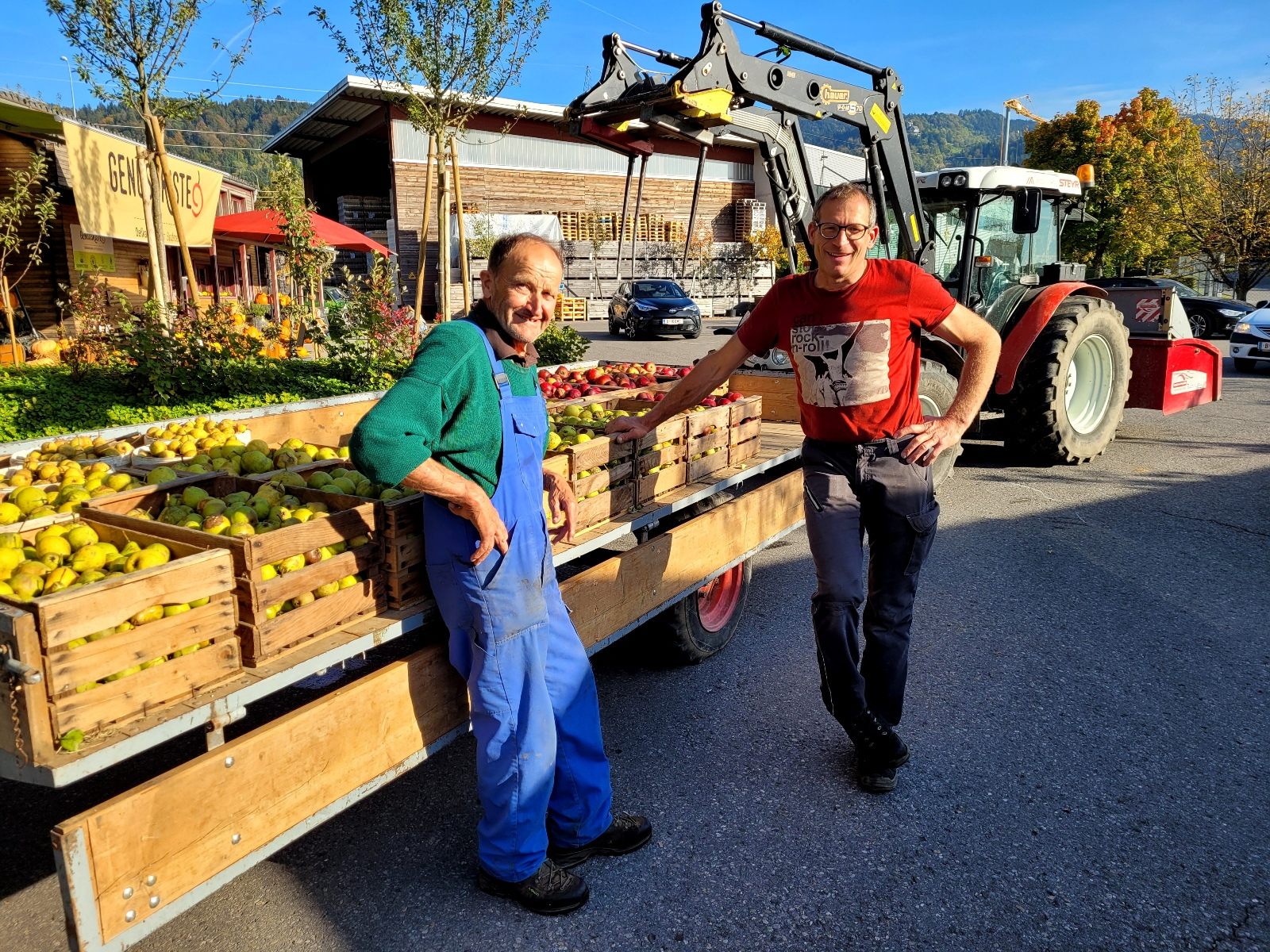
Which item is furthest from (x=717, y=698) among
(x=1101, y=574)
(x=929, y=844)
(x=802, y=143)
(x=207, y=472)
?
(x=802, y=143)

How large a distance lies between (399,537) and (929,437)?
201cm

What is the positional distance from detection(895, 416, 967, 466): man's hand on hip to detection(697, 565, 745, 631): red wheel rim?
62.1 inches

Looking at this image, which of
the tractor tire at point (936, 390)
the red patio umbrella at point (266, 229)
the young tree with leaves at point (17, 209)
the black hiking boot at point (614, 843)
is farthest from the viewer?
the red patio umbrella at point (266, 229)

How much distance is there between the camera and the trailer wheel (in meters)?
4.57

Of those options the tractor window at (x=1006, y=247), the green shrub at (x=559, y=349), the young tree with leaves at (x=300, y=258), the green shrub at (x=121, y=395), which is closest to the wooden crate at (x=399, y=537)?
the green shrub at (x=121, y=395)

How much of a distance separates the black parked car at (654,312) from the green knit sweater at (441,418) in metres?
22.3

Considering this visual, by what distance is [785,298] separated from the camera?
12.5ft

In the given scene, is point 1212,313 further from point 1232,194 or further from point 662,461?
point 662,461

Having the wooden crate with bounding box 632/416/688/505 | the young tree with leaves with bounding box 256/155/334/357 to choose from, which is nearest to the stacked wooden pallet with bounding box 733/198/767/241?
the young tree with leaves with bounding box 256/155/334/357

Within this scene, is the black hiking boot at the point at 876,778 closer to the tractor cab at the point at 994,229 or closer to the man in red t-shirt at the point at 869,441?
the man in red t-shirt at the point at 869,441

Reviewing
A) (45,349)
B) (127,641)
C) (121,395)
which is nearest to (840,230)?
(127,641)

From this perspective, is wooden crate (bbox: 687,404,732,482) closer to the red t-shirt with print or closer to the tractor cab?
the red t-shirt with print

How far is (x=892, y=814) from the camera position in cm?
351

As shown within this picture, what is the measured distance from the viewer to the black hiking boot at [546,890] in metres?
2.92
